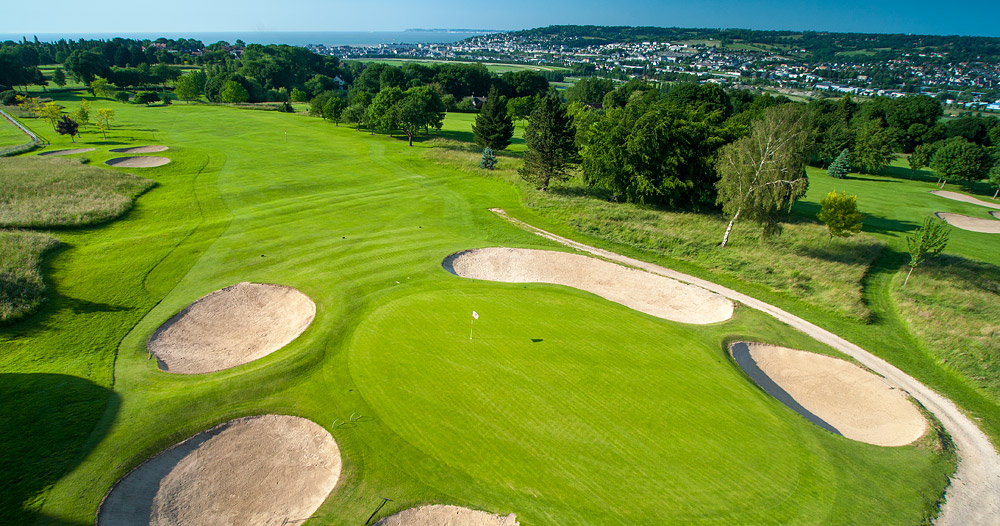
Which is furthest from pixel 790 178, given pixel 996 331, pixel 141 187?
pixel 141 187

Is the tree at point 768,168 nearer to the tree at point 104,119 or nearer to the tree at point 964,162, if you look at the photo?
the tree at point 964,162

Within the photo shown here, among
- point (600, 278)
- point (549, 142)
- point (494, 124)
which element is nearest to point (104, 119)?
point (494, 124)

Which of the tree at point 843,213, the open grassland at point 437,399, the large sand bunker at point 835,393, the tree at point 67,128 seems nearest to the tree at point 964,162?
the tree at point 843,213

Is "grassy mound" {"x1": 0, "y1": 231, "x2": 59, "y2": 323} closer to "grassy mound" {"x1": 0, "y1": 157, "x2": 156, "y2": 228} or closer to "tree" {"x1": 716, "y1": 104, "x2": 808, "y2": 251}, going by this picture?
"grassy mound" {"x1": 0, "y1": 157, "x2": 156, "y2": 228}

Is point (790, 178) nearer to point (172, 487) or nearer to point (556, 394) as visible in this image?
point (556, 394)

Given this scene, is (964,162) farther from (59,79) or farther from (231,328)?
(59,79)

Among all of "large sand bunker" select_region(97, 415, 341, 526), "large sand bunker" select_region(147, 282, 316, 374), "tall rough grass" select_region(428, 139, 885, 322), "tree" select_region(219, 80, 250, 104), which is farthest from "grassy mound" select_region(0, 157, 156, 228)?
"tree" select_region(219, 80, 250, 104)
